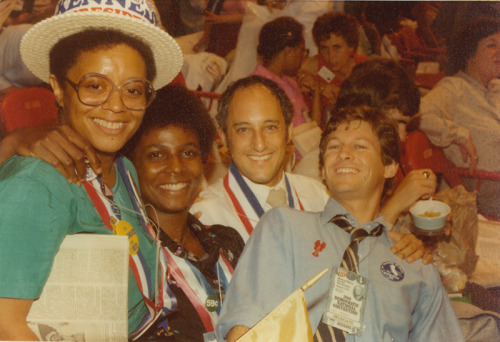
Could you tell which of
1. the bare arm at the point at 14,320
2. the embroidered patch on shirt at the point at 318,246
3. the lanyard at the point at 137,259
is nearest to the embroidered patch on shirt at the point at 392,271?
the embroidered patch on shirt at the point at 318,246

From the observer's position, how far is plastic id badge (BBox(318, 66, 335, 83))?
3.27 m

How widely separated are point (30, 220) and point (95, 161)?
295 mm

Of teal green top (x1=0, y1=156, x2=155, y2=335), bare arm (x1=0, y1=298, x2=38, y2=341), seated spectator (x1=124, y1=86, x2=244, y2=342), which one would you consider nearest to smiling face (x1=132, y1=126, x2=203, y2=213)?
seated spectator (x1=124, y1=86, x2=244, y2=342)

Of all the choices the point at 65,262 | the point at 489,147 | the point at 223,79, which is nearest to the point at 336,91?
the point at 223,79

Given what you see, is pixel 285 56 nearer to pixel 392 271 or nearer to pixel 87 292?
pixel 392 271

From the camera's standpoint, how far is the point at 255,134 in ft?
7.72

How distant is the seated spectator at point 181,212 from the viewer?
2209 mm

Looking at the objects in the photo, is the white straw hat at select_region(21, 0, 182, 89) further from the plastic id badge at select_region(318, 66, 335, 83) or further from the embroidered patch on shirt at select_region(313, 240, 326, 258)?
the plastic id badge at select_region(318, 66, 335, 83)

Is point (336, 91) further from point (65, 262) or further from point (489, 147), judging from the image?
point (65, 262)

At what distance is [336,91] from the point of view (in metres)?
3.22

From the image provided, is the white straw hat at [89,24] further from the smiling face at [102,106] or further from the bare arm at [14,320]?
the bare arm at [14,320]

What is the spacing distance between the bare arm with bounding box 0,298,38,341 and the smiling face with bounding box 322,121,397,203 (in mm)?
1214

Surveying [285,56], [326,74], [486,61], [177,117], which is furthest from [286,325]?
[486,61]

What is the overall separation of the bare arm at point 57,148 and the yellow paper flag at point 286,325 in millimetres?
778
